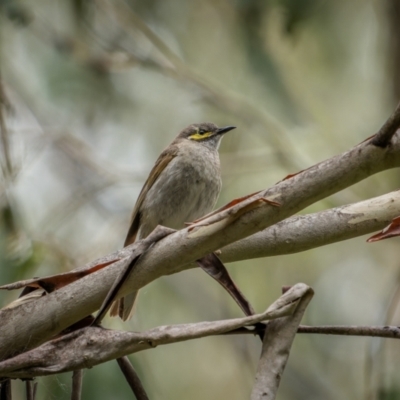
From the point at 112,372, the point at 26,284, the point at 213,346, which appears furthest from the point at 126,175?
the point at 26,284

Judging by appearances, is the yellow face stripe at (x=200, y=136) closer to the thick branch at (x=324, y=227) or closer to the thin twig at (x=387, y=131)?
the thick branch at (x=324, y=227)

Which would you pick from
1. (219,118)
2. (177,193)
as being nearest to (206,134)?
(177,193)

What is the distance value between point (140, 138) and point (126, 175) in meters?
0.99

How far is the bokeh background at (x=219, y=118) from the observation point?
513cm

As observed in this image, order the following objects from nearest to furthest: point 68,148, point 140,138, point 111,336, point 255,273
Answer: point 111,336 → point 255,273 → point 68,148 → point 140,138

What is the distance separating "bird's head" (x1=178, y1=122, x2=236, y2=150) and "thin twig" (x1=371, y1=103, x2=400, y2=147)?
141 inches

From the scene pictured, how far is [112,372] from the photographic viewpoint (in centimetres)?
350

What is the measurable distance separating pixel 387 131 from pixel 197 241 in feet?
1.30

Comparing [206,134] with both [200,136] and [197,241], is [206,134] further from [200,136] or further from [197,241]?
[197,241]

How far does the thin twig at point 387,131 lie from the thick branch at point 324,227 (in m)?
0.33

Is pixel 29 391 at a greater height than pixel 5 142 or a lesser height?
lesser

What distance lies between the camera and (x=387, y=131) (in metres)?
1.23

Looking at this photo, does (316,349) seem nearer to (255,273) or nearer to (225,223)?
(255,273)

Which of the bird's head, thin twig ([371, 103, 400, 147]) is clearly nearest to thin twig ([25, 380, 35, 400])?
thin twig ([371, 103, 400, 147])
